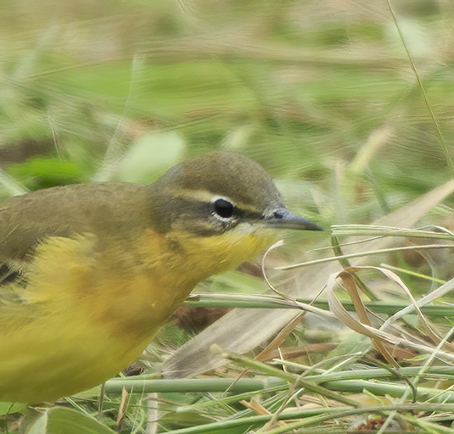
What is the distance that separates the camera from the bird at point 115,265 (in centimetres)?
286

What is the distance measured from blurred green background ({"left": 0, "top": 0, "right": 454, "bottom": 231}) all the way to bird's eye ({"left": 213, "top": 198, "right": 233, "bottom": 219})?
1.64 meters

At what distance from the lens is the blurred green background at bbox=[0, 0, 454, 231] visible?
194 inches

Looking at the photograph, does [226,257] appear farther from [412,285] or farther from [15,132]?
[15,132]

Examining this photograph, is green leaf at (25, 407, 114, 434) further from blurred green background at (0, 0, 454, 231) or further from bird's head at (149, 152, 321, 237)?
blurred green background at (0, 0, 454, 231)

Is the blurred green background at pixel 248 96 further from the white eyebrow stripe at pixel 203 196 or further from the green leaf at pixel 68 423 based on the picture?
the green leaf at pixel 68 423

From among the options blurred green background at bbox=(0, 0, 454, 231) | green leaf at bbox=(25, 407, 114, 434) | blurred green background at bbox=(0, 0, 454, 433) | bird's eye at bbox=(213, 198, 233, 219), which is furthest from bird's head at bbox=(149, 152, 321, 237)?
blurred green background at bbox=(0, 0, 454, 231)

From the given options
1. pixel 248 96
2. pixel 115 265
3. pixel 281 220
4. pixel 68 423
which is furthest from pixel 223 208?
pixel 248 96

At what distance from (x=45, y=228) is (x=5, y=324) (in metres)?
0.45

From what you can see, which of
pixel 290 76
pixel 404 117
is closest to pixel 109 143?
pixel 290 76

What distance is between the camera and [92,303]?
286cm

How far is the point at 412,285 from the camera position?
4.06 metres

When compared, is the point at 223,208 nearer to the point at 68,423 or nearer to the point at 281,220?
the point at 281,220

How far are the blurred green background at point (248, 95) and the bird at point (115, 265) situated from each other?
62.5 inches

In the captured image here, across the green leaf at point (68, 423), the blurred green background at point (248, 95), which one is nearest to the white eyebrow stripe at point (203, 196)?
the green leaf at point (68, 423)
